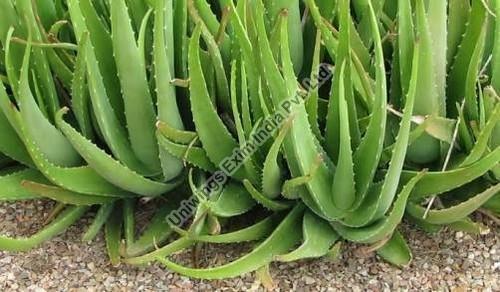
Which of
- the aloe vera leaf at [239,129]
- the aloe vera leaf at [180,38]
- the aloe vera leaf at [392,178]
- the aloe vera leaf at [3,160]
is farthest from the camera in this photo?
the aloe vera leaf at [3,160]

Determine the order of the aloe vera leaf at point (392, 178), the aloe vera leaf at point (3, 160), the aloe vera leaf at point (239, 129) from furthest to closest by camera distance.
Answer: the aloe vera leaf at point (3, 160), the aloe vera leaf at point (239, 129), the aloe vera leaf at point (392, 178)

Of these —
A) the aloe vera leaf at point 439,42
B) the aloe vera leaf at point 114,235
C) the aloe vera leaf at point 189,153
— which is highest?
the aloe vera leaf at point 439,42

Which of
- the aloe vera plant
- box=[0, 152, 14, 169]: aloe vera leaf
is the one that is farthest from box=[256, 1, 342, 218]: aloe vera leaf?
box=[0, 152, 14, 169]: aloe vera leaf

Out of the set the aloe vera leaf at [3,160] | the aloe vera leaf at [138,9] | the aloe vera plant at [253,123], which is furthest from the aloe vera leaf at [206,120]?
the aloe vera leaf at [3,160]

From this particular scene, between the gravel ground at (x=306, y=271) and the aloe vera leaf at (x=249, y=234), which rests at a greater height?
the aloe vera leaf at (x=249, y=234)

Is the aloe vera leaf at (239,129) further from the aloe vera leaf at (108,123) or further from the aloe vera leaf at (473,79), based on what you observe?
the aloe vera leaf at (473,79)

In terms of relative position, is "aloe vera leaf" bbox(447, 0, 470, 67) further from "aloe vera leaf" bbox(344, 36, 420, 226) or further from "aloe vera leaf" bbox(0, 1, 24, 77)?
"aloe vera leaf" bbox(0, 1, 24, 77)
